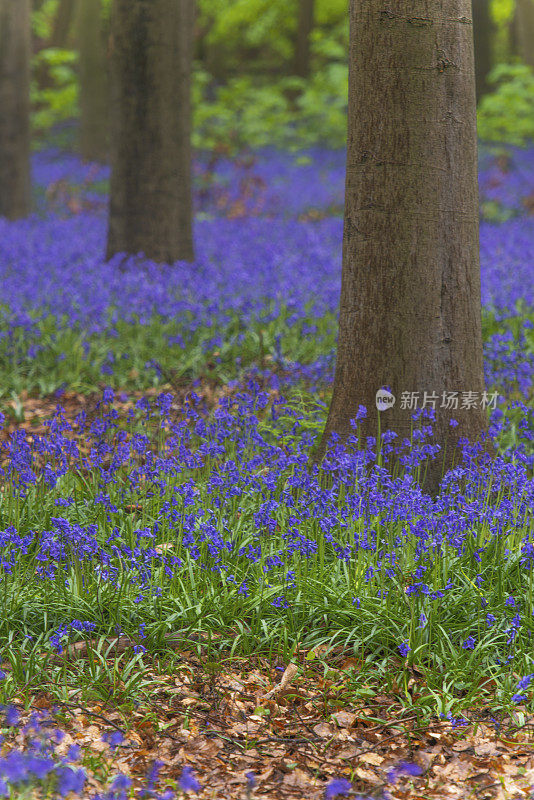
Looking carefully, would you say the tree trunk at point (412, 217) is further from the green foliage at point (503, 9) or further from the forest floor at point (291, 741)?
the green foliage at point (503, 9)

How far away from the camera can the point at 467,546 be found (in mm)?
3820

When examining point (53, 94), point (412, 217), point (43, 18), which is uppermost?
point (43, 18)

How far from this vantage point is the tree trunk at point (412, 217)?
4254 mm

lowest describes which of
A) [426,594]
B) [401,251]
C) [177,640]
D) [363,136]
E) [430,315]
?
[177,640]

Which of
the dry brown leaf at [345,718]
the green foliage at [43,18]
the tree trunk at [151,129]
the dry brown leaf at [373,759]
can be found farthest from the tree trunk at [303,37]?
the dry brown leaf at [373,759]

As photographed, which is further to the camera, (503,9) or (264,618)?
(503,9)

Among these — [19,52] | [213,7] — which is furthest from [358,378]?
[213,7]

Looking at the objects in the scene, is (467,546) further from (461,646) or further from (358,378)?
(358,378)

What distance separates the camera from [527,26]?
811 inches

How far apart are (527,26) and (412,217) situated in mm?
19370

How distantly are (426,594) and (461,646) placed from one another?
25 cm

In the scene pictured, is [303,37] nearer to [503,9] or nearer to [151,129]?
[503,9]

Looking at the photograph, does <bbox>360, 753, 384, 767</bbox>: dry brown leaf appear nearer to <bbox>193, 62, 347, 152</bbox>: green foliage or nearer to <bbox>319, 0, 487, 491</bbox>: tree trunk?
<bbox>319, 0, 487, 491</bbox>: tree trunk

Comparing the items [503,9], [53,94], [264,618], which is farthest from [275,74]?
[264,618]
